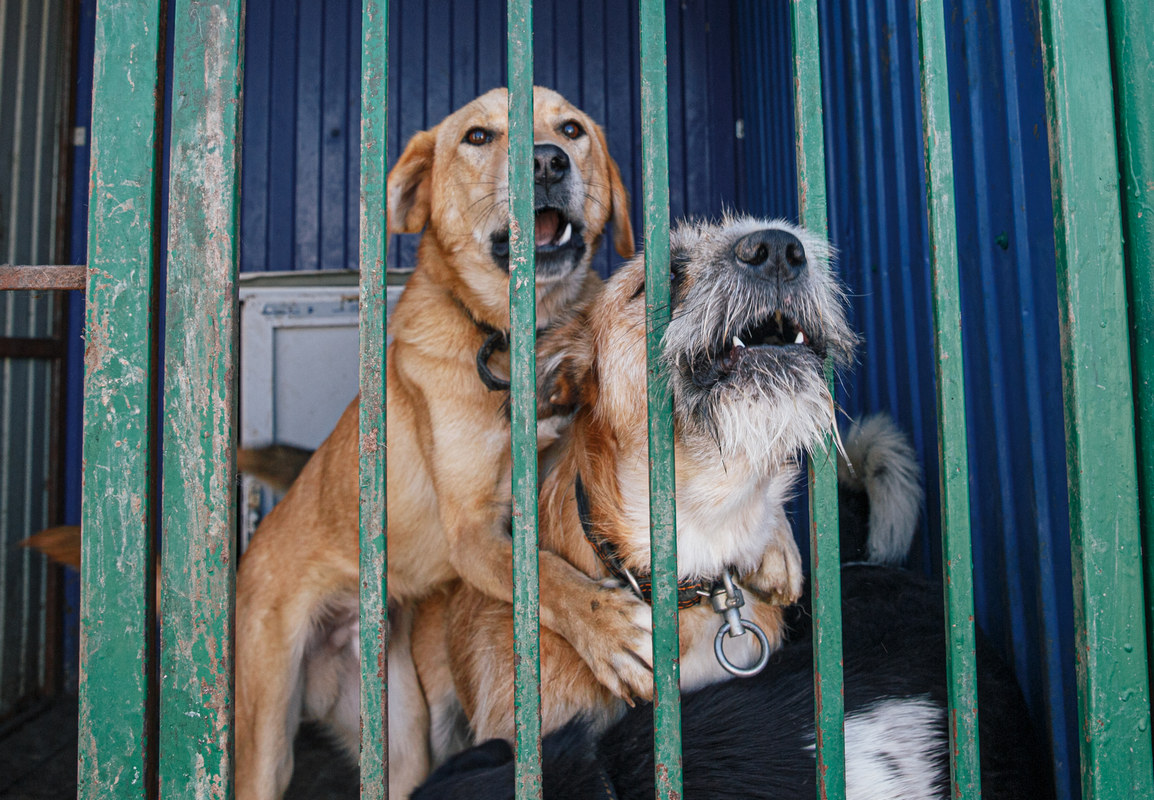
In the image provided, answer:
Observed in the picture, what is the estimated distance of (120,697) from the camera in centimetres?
110

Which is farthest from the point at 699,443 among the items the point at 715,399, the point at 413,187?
the point at 413,187

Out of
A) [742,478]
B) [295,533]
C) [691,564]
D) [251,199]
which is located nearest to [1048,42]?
[742,478]

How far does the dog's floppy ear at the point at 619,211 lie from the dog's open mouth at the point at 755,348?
1.50 meters

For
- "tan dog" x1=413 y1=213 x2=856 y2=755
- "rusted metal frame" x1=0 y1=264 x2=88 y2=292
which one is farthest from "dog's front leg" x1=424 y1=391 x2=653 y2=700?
"rusted metal frame" x1=0 y1=264 x2=88 y2=292

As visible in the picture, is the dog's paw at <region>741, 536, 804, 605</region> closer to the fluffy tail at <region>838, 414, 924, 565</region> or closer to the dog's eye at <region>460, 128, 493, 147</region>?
the fluffy tail at <region>838, 414, 924, 565</region>

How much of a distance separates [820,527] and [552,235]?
5.70ft

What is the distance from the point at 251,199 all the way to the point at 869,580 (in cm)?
420

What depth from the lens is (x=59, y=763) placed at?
10.4 feet

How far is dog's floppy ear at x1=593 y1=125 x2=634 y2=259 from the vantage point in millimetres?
3059

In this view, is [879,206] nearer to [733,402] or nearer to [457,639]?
[733,402]

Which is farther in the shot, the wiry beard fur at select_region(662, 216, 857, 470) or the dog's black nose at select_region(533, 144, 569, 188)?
the dog's black nose at select_region(533, 144, 569, 188)

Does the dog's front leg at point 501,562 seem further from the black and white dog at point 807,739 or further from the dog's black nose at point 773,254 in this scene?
the dog's black nose at point 773,254

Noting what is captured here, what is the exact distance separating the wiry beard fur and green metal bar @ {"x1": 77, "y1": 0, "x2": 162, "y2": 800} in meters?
0.95

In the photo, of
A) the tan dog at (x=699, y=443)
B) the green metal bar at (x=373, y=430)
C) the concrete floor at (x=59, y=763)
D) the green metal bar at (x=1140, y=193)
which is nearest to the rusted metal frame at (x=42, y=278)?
the green metal bar at (x=373, y=430)
